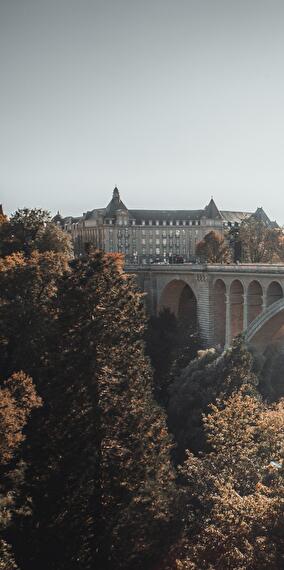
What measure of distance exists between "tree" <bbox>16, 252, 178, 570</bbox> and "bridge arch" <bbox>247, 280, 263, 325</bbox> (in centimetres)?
1911

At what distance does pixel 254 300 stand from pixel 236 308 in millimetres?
3728

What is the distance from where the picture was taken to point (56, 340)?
24625mm

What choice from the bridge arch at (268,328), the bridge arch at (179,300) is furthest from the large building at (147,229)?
the bridge arch at (268,328)

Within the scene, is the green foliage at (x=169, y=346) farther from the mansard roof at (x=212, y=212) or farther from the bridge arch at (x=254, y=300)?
the mansard roof at (x=212, y=212)

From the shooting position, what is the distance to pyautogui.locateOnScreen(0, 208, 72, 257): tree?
48.7 metres

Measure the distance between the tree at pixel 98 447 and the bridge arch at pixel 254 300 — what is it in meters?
19.1

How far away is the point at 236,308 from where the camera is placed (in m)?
47.3

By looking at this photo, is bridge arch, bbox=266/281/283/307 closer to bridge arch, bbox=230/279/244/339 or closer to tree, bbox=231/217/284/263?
bridge arch, bbox=230/279/244/339

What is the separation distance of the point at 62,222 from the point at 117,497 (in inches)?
4663

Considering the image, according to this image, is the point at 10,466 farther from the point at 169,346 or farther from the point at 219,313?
the point at 219,313

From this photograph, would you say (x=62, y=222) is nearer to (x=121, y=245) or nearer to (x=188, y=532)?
(x=121, y=245)

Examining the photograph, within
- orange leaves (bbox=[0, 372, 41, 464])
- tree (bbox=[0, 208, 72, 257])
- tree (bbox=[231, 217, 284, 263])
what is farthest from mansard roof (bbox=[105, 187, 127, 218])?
orange leaves (bbox=[0, 372, 41, 464])

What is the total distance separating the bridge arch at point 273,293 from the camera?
1587 inches

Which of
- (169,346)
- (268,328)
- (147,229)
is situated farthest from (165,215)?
(268,328)
